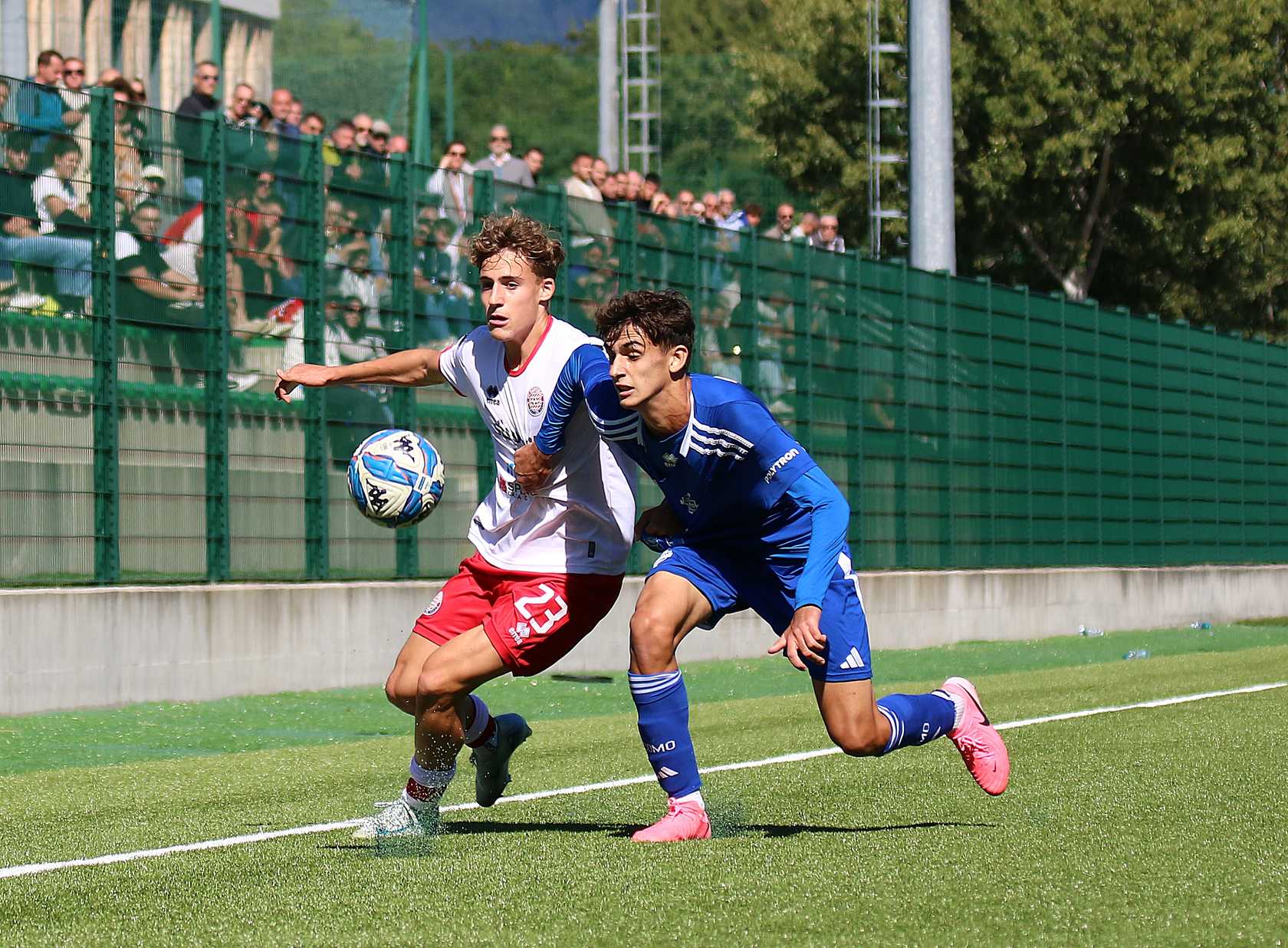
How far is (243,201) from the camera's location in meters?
13.5

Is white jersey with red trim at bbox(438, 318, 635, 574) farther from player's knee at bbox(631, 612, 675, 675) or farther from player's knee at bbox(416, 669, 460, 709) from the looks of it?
player's knee at bbox(416, 669, 460, 709)

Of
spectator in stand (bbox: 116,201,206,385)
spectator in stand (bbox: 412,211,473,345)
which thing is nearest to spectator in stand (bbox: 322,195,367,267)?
spectator in stand (bbox: 412,211,473,345)

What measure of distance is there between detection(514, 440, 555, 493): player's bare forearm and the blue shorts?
19.4 inches

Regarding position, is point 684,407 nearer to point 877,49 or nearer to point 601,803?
point 601,803

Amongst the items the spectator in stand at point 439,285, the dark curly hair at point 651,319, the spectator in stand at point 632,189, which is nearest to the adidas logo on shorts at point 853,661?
the dark curly hair at point 651,319

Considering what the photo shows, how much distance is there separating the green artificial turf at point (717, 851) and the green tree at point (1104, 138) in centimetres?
2446

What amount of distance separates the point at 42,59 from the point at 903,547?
9.47 m

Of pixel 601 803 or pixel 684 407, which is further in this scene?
pixel 601 803

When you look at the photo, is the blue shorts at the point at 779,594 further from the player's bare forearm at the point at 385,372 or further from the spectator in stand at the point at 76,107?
the spectator in stand at the point at 76,107

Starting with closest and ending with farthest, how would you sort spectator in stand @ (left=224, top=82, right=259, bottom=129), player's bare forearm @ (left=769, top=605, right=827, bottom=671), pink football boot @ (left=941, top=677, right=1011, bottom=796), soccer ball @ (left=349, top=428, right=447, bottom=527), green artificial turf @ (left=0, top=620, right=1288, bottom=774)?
player's bare forearm @ (left=769, top=605, right=827, bottom=671), pink football boot @ (left=941, top=677, right=1011, bottom=796), soccer ball @ (left=349, top=428, right=447, bottom=527), green artificial turf @ (left=0, top=620, right=1288, bottom=774), spectator in stand @ (left=224, top=82, right=259, bottom=129)

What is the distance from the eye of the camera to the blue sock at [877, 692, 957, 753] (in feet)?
22.3

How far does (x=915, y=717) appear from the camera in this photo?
691cm

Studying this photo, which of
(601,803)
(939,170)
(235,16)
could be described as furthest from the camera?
(235,16)

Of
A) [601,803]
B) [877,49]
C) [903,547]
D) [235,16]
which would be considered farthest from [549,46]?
[601,803]
